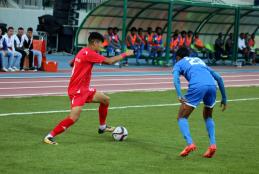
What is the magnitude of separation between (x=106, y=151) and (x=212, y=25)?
85.0ft

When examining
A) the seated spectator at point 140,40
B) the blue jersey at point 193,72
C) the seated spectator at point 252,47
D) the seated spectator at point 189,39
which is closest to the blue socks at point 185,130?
the blue jersey at point 193,72

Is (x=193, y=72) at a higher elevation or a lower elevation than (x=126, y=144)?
higher

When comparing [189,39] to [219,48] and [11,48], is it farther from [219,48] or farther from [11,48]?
[11,48]

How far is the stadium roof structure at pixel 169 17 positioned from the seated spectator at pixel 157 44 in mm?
384

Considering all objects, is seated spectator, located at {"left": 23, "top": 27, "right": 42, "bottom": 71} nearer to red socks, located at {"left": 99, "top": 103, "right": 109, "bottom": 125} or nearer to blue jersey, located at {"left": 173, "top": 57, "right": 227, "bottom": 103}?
red socks, located at {"left": 99, "top": 103, "right": 109, "bottom": 125}

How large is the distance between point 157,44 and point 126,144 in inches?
788

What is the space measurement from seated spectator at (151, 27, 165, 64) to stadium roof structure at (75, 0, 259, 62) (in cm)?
38

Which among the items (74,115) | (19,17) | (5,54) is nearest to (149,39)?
(5,54)

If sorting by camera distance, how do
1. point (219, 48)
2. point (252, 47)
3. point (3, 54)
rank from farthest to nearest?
point (252, 47), point (219, 48), point (3, 54)

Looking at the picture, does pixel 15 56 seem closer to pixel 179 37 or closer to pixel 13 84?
pixel 13 84

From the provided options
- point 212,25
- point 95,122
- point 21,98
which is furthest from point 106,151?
point 212,25

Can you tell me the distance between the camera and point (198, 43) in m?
33.2

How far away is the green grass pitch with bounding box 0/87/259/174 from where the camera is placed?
916cm

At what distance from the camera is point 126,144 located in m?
11.2
